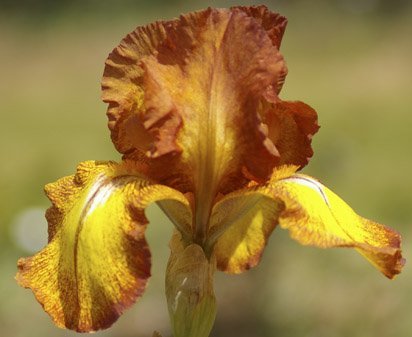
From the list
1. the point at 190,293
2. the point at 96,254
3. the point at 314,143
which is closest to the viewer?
the point at 96,254

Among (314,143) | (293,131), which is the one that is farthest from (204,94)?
(314,143)

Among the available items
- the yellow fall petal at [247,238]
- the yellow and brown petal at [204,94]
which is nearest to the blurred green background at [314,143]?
the yellow fall petal at [247,238]

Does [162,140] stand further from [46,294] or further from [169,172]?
[46,294]

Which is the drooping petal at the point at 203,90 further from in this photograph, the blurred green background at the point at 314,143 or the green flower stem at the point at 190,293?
the blurred green background at the point at 314,143

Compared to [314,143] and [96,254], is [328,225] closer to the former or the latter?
[96,254]

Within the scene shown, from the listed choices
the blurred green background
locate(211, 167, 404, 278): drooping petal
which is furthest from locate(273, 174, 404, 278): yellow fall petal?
the blurred green background

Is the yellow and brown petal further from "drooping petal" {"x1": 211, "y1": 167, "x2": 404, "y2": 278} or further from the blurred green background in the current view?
the blurred green background
